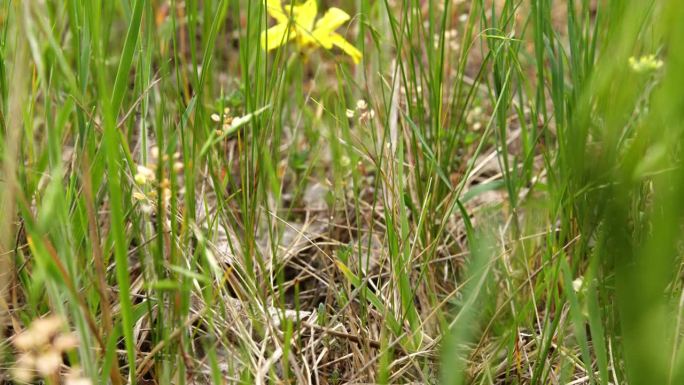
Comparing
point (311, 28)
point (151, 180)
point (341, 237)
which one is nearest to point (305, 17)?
point (311, 28)

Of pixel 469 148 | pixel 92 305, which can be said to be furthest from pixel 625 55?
pixel 469 148

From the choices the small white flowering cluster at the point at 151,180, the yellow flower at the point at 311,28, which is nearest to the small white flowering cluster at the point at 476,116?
the yellow flower at the point at 311,28

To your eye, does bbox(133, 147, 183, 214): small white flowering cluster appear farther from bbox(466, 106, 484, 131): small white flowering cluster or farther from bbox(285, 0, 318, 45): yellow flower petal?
bbox(466, 106, 484, 131): small white flowering cluster

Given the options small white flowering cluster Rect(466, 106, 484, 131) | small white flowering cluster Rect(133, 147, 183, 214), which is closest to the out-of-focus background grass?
small white flowering cluster Rect(133, 147, 183, 214)

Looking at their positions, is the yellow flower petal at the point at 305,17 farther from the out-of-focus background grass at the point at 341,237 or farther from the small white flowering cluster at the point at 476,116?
the small white flowering cluster at the point at 476,116

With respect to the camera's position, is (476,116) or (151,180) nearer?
(151,180)

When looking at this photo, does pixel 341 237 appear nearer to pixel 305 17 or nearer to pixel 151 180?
pixel 305 17

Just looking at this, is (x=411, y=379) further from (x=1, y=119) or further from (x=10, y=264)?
(x=1, y=119)

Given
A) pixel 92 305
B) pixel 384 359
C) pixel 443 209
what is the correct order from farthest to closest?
pixel 443 209, pixel 92 305, pixel 384 359

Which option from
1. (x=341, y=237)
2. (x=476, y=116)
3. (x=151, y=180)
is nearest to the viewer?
(x=151, y=180)
